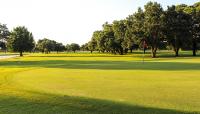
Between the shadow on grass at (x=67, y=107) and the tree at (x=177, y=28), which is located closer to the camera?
the shadow on grass at (x=67, y=107)

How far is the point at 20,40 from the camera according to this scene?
120m

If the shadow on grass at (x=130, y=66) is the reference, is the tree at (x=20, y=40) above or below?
above

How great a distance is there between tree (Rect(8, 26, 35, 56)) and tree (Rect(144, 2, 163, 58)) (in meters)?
48.8

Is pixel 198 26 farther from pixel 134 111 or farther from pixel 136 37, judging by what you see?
pixel 134 111

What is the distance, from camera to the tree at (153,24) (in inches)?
3280

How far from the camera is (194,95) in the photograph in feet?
51.8

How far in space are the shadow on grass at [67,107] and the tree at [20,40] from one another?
10672 centimetres

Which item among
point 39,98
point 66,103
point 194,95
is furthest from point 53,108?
point 194,95

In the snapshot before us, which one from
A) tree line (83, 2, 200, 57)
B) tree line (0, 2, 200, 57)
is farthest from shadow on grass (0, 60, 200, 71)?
tree line (83, 2, 200, 57)

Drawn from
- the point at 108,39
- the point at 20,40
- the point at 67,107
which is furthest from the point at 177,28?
the point at 67,107

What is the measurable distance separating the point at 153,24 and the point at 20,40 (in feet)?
172

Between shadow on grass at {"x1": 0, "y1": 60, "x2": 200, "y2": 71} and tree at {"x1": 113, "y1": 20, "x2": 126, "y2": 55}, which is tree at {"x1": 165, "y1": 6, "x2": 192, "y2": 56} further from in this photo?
shadow on grass at {"x1": 0, "y1": 60, "x2": 200, "y2": 71}

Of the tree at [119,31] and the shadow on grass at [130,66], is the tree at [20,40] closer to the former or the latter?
the tree at [119,31]

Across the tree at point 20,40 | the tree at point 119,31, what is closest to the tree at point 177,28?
the tree at point 119,31
